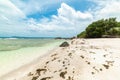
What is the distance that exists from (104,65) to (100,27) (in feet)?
176

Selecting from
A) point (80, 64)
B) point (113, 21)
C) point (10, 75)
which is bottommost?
point (10, 75)

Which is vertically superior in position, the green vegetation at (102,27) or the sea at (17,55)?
the green vegetation at (102,27)

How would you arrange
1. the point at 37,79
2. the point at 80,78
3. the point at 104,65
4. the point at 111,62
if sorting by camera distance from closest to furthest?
1. the point at 80,78
2. the point at 37,79
3. the point at 104,65
4. the point at 111,62

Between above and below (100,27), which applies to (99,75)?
below

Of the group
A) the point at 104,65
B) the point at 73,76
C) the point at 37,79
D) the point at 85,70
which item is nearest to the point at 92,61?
the point at 104,65

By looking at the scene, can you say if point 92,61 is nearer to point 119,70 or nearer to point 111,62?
point 111,62

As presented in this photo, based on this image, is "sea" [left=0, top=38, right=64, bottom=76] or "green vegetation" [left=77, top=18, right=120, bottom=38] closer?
"sea" [left=0, top=38, right=64, bottom=76]

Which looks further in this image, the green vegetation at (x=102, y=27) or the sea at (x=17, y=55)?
the green vegetation at (x=102, y=27)

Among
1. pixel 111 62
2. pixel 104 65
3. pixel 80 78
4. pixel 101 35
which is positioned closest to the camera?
pixel 80 78

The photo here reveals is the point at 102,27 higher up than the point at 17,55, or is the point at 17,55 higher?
the point at 102,27

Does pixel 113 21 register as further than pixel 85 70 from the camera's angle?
Yes

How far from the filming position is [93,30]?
65750mm

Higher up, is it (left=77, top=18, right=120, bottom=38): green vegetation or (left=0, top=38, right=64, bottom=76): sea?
(left=77, top=18, right=120, bottom=38): green vegetation

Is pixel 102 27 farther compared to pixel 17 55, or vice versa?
pixel 102 27
